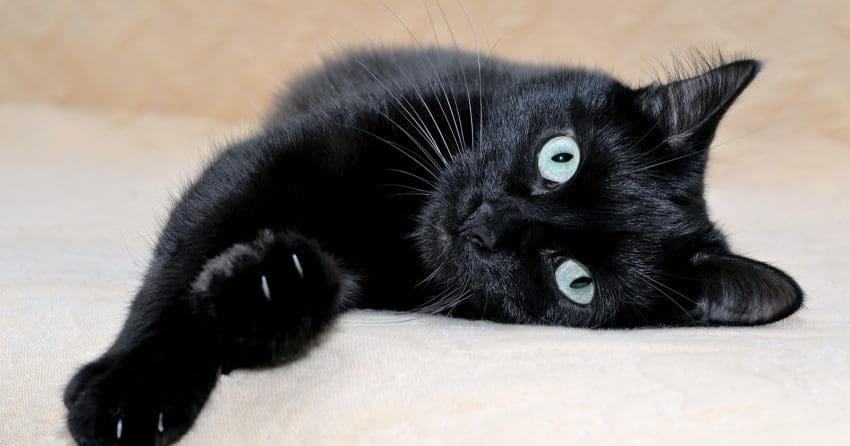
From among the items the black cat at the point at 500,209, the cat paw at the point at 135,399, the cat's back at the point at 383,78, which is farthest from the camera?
the cat's back at the point at 383,78

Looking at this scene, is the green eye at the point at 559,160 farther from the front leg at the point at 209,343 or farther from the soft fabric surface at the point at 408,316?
the front leg at the point at 209,343

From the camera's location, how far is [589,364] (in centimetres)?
91

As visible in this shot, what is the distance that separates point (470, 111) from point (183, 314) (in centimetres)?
57

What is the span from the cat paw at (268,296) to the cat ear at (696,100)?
63 centimetres

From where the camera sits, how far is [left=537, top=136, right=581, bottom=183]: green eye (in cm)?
118

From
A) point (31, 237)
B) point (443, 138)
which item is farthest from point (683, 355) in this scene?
point (31, 237)

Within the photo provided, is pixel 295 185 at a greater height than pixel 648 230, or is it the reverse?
pixel 648 230

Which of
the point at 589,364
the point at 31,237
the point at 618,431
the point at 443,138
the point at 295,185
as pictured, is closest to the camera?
the point at 618,431

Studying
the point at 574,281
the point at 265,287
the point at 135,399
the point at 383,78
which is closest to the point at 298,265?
the point at 265,287

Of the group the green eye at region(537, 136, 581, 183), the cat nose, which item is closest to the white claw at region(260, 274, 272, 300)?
the cat nose

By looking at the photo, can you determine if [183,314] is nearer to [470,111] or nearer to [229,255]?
[229,255]

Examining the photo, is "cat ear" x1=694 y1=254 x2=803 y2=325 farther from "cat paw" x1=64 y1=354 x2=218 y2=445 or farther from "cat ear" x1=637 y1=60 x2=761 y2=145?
"cat paw" x1=64 y1=354 x2=218 y2=445

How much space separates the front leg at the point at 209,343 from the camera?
852mm

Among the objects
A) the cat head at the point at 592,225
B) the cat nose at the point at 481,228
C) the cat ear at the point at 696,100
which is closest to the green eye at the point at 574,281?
the cat head at the point at 592,225
